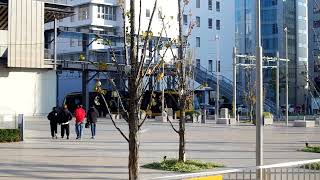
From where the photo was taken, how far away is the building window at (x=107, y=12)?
3155 inches

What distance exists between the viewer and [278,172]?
29.1 feet

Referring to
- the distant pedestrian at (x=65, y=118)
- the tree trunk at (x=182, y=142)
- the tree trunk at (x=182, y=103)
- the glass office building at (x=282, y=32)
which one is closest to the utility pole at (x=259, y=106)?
the tree trunk at (x=182, y=103)

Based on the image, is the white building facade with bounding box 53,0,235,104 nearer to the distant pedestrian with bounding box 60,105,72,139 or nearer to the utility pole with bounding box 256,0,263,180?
the distant pedestrian with bounding box 60,105,72,139

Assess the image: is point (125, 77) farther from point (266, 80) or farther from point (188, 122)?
point (266, 80)

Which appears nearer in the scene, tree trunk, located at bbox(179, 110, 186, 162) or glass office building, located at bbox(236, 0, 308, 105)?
tree trunk, located at bbox(179, 110, 186, 162)

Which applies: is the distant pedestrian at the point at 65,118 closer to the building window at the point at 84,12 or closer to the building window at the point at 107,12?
the building window at the point at 84,12

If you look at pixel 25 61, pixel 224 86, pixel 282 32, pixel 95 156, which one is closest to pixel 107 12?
pixel 224 86

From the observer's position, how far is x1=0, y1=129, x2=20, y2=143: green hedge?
950 inches

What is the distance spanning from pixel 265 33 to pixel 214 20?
1166 cm

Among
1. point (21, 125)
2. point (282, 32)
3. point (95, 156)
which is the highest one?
point (282, 32)

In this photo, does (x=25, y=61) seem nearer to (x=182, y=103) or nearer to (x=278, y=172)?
(x=182, y=103)

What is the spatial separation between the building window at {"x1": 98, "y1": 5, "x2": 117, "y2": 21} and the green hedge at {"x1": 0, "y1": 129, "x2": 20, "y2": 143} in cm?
5644

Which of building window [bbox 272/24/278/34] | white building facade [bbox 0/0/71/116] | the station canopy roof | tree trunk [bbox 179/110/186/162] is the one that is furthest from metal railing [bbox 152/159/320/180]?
building window [bbox 272/24/278/34]

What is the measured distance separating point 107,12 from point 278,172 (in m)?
74.1
